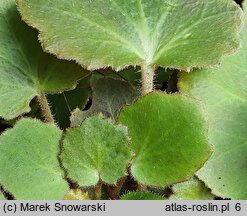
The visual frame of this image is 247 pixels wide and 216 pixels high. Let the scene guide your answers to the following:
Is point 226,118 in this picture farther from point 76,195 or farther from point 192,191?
point 76,195

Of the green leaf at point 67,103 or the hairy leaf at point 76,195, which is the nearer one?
the hairy leaf at point 76,195

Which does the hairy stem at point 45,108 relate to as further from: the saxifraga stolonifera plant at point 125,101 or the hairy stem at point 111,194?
the hairy stem at point 111,194

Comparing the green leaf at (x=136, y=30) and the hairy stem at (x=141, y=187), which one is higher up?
the green leaf at (x=136, y=30)

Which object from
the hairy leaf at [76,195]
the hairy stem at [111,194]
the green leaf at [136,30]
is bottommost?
the hairy stem at [111,194]

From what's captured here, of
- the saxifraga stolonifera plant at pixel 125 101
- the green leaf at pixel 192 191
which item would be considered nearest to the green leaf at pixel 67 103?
the saxifraga stolonifera plant at pixel 125 101

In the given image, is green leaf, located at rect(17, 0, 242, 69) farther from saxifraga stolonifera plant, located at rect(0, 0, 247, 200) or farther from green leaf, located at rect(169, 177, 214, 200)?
green leaf, located at rect(169, 177, 214, 200)

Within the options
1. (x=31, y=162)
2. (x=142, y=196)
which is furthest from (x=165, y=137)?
(x=31, y=162)

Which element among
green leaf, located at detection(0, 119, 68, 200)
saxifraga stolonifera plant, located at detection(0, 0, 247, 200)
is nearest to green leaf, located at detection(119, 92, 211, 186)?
saxifraga stolonifera plant, located at detection(0, 0, 247, 200)
